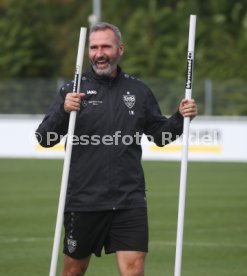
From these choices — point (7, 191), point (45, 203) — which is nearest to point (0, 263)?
point (45, 203)

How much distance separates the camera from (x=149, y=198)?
A: 19281mm

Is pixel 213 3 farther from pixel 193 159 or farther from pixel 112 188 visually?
pixel 112 188

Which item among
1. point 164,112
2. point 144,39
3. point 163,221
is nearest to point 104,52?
point 163,221

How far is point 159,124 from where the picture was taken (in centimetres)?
882

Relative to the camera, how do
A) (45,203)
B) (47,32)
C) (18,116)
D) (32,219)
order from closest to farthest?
(32,219)
(45,203)
(18,116)
(47,32)

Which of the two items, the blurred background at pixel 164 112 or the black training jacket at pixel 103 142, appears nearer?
the black training jacket at pixel 103 142

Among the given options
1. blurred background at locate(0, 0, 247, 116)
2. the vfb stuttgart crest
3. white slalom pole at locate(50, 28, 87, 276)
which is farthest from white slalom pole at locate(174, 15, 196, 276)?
blurred background at locate(0, 0, 247, 116)

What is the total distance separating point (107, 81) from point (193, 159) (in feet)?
64.6

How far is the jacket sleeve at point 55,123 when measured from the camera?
8.45 metres

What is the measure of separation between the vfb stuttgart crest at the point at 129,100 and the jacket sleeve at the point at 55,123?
1.52 ft

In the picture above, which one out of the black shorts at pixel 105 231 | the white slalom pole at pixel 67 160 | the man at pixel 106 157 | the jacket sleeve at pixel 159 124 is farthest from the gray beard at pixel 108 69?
the black shorts at pixel 105 231

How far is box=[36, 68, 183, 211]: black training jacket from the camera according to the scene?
849 cm

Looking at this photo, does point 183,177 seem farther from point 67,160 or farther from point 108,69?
point 108,69

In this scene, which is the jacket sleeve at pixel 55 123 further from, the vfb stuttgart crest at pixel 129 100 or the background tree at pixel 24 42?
the background tree at pixel 24 42
